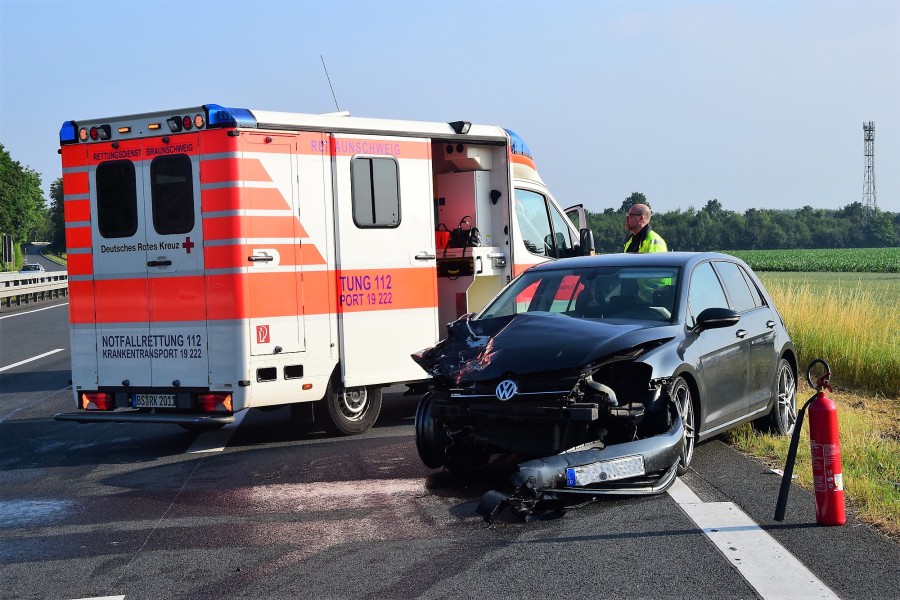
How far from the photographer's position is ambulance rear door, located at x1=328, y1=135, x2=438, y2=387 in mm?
10320

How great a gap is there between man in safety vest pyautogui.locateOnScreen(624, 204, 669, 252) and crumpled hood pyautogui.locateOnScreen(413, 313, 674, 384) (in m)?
3.74

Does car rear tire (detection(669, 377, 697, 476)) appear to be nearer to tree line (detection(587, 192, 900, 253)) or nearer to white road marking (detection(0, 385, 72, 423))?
white road marking (detection(0, 385, 72, 423))

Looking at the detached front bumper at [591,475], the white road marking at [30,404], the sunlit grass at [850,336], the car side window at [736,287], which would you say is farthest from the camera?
the sunlit grass at [850,336]

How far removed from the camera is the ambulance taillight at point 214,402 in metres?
9.57

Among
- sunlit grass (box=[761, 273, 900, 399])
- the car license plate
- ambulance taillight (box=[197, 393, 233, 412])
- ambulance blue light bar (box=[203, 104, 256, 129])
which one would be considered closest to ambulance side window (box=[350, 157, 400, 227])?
ambulance blue light bar (box=[203, 104, 256, 129])

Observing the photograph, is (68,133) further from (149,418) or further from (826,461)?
(826,461)

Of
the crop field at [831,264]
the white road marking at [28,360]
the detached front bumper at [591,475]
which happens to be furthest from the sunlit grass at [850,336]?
the crop field at [831,264]

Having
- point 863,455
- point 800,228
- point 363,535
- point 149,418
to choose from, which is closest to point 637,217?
point 863,455

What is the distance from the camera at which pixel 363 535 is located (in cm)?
645

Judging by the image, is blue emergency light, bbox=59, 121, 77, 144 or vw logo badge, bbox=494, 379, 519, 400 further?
blue emergency light, bbox=59, 121, 77, 144

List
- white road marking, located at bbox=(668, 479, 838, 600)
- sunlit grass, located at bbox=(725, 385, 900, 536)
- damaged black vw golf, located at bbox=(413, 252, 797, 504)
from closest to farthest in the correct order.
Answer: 1. white road marking, located at bbox=(668, 479, 838, 600)
2. sunlit grass, located at bbox=(725, 385, 900, 536)
3. damaged black vw golf, located at bbox=(413, 252, 797, 504)

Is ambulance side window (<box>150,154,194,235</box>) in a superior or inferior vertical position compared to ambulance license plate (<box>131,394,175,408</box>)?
superior

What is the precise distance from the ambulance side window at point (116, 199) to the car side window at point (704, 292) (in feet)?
16.2

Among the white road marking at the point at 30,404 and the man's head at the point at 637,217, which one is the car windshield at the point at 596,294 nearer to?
the man's head at the point at 637,217
